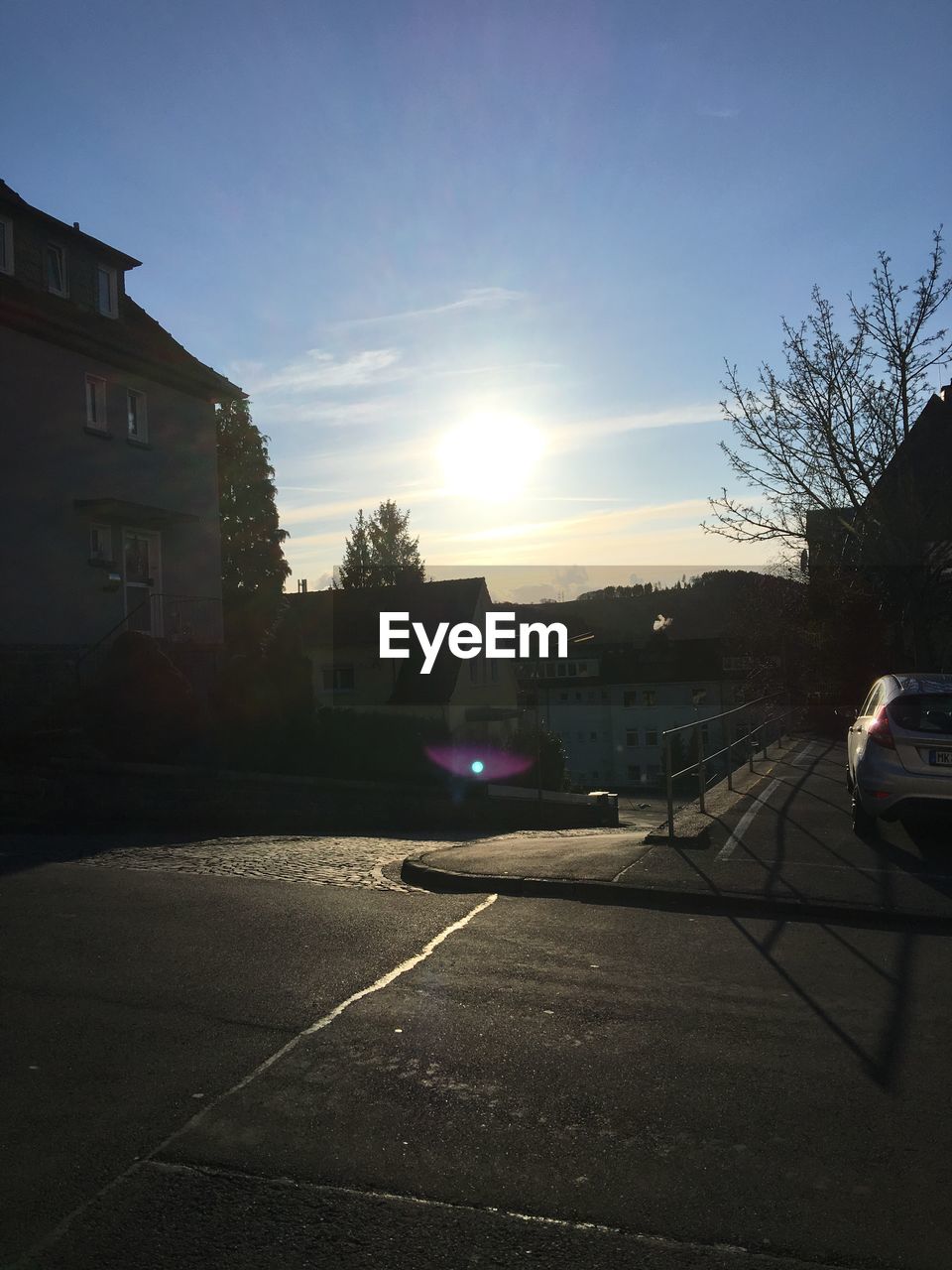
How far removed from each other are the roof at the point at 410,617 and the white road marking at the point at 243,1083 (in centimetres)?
3375

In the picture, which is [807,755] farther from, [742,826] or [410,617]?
[410,617]

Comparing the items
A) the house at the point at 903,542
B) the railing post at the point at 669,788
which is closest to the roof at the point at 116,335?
the house at the point at 903,542

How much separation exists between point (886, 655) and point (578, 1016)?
2495 cm

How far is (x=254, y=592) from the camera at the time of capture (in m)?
45.9

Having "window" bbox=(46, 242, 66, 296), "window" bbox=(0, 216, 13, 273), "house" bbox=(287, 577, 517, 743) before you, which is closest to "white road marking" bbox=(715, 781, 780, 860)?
"window" bbox=(0, 216, 13, 273)

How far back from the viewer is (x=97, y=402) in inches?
876

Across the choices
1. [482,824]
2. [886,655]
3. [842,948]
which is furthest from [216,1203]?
[886,655]

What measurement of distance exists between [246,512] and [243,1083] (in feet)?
146

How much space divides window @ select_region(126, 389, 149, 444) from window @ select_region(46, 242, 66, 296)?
2.45 m

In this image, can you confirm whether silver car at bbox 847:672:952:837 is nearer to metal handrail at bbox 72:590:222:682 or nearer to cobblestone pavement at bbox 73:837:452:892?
cobblestone pavement at bbox 73:837:452:892

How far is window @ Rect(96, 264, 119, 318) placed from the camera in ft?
76.4

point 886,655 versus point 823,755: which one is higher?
point 886,655

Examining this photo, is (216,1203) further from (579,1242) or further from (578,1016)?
(578,1016)

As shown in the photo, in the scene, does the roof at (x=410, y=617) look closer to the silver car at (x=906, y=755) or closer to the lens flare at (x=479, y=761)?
the lens flare at (x=479, y=761)
